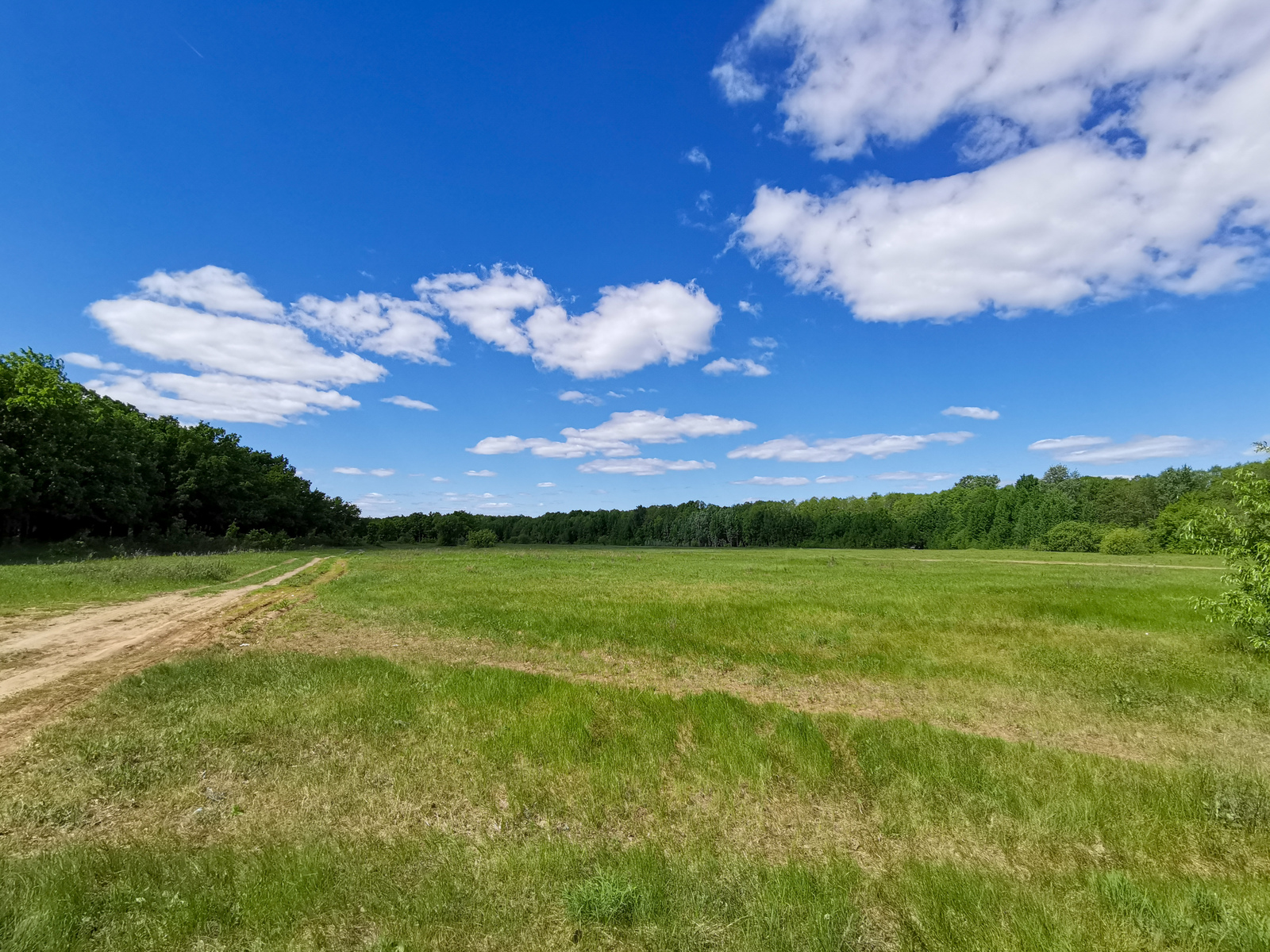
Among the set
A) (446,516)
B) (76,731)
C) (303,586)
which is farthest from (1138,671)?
(446,516)

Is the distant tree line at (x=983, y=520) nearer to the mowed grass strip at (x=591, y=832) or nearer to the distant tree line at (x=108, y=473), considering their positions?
the distant tree line at (x=108, y=473)

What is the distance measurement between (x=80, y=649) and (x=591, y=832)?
52.7ft

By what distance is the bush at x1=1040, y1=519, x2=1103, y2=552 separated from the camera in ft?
374

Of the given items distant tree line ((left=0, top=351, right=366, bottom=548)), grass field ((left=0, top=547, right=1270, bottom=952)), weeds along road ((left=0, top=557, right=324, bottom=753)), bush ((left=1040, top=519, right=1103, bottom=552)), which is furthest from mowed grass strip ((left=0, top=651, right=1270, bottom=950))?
bush ((left=1040, top=519, right=1103, bottom=552))

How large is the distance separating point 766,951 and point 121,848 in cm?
698

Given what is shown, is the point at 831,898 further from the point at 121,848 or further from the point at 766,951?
the point at 121,848

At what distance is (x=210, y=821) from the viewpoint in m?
6.62

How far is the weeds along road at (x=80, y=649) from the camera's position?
A: 991 cm

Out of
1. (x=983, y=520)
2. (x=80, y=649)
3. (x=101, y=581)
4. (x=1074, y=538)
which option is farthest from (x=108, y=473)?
(x=983, y=520)

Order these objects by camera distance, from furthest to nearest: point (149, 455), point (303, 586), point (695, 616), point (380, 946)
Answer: point (149, 455)
point (303, 586)
point (695, 616)
point (380, 946)

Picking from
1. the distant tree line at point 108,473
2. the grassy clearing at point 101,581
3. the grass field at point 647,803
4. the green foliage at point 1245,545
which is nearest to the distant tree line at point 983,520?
the distant tree line at point 108,473

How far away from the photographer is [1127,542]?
102m

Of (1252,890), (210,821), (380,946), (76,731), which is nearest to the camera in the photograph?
(380,946)

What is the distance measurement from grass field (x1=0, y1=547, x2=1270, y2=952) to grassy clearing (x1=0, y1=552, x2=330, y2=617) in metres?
13.1
